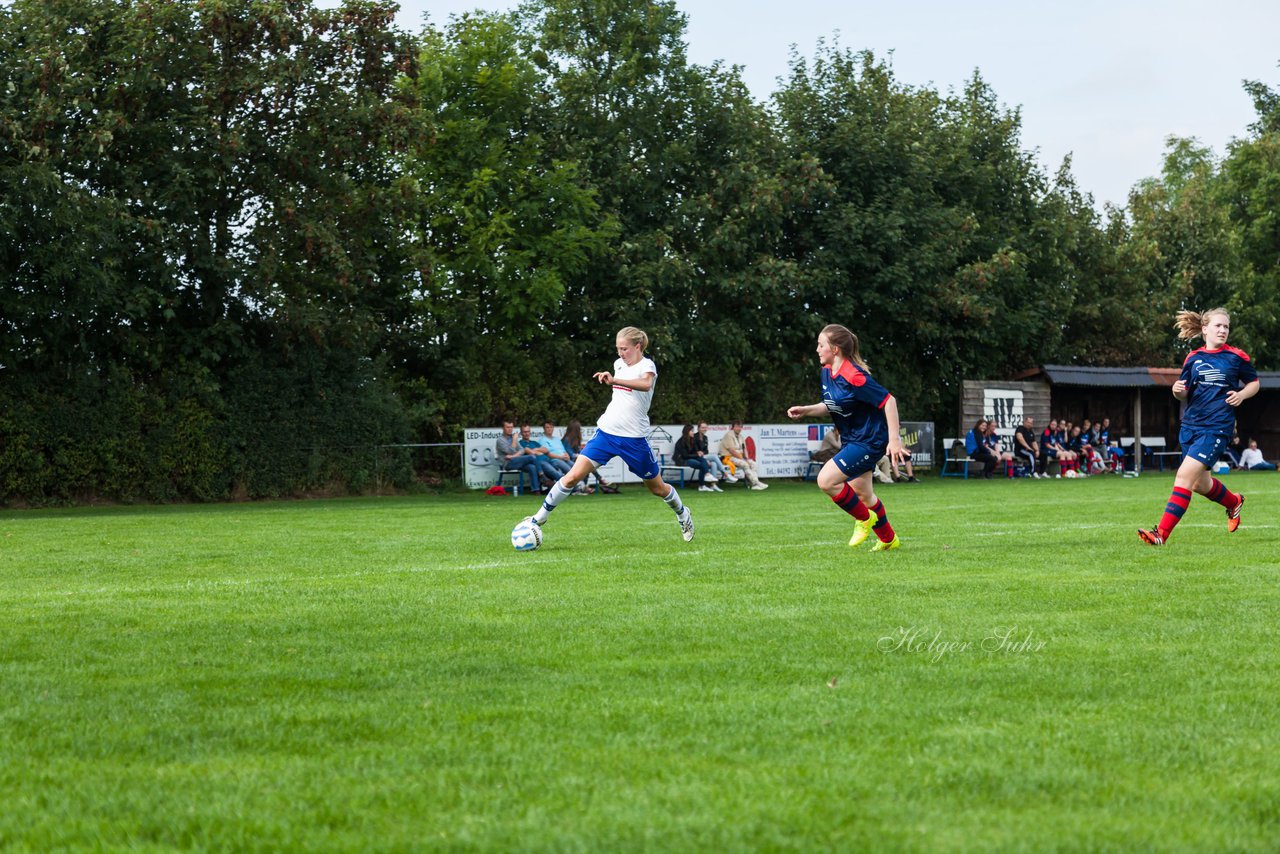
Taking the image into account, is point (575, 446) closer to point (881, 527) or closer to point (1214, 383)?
point (881, 527)

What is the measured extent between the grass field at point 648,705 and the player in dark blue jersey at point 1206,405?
1216mm

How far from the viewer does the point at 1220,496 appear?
480 inches

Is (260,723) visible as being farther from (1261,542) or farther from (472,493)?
(472,493)

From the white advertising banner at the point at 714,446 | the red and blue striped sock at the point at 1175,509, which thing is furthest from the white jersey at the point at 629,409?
the white advertising banner at the point at 714,446

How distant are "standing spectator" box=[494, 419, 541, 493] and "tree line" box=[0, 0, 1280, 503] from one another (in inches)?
90.0

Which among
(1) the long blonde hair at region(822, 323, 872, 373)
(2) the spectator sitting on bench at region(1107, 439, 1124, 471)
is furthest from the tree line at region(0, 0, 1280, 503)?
(1) the long blonde hair at region(822, 323, 872, 373)

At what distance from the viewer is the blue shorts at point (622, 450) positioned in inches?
487

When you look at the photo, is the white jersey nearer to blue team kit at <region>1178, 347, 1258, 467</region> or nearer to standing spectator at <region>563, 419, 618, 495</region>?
blue team kit at <region>1178, 347, 1258, 467</region>

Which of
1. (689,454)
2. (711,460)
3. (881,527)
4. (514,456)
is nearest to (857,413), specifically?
(881,527)

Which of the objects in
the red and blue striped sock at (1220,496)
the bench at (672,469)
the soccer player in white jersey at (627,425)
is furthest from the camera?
the bench at (672,469)

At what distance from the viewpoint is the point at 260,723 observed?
4.66 meters

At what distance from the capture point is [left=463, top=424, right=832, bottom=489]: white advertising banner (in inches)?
1139

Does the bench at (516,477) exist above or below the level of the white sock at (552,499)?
below

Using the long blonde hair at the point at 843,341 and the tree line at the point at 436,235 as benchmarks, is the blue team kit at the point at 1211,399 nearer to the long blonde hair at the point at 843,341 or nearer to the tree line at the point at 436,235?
the long blonde hair at the point at 843,341
